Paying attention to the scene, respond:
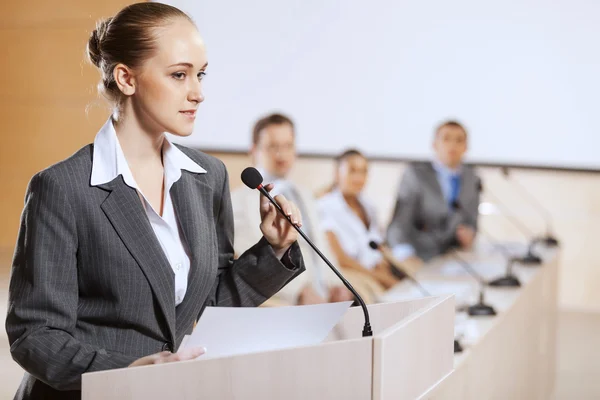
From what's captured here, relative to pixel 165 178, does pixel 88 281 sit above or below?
below

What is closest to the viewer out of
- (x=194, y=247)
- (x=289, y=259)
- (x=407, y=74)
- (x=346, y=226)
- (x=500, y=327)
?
(x=194, y=247)

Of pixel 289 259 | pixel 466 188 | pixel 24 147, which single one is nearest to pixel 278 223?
pixel 289 259

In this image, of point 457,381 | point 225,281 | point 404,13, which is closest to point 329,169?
point 404,13

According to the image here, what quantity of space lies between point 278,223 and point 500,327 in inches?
67.7

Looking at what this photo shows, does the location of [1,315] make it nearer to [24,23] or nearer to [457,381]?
[24,23]

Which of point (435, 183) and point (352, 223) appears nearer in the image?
point (352, 223)

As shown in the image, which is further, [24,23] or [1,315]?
[1,315]

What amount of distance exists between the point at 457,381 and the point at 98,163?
3.99 ft

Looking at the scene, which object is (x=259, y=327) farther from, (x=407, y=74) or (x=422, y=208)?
(x=407, y=74)

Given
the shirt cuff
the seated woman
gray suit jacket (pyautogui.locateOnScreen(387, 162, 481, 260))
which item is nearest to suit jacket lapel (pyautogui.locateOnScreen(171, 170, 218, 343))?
the shirt cuff

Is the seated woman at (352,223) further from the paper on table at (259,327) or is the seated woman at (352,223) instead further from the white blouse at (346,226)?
the paper on table at (259,327)

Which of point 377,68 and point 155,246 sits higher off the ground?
point 377,68

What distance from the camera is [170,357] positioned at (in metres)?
1.16

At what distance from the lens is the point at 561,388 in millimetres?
4535
